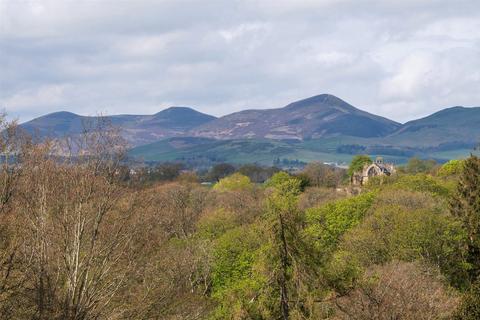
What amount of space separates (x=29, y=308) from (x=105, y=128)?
6.49m

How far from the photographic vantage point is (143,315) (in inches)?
896

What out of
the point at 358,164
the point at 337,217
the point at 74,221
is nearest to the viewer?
the point at 74,221

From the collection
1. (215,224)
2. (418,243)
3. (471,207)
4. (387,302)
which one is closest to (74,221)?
(387,302)

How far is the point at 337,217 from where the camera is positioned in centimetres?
5928

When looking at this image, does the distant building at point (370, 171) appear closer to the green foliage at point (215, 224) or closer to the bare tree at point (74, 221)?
the green foliage at point (215, 224)

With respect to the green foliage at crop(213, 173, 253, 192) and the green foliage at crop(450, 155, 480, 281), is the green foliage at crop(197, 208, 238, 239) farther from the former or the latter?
the green foliage at crop(213, 173, 253, 192)

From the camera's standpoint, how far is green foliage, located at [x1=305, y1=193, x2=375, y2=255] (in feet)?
184

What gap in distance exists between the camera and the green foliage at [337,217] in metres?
56.0

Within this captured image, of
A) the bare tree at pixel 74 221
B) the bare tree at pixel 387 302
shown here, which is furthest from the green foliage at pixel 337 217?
the bare tree at pixel 74 221

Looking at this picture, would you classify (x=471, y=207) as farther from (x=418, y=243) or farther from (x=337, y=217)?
(x=337, y=217)

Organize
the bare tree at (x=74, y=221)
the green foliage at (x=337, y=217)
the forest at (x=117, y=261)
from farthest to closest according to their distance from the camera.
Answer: the green foliage at (x=337, y=217) → the forest at (x=117, y=261) → the bare tree at (x=74, y=221)

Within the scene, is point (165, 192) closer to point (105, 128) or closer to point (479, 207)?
point (479, 207)

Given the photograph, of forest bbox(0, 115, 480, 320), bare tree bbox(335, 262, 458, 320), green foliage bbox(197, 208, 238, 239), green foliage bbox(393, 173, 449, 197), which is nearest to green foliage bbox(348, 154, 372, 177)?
green foliage bbox(393, 173, 449, 197)

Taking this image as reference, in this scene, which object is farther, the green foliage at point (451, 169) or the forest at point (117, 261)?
the green foliage at point (451, 169)
